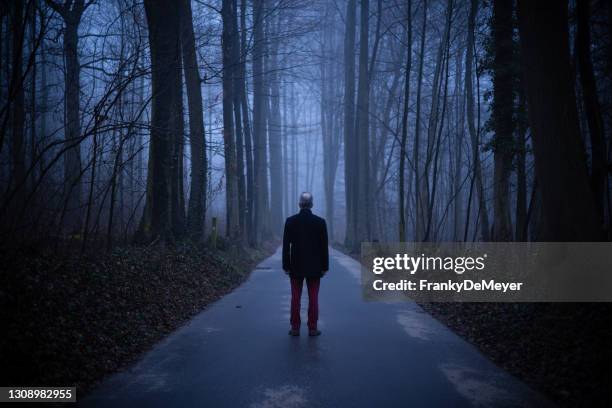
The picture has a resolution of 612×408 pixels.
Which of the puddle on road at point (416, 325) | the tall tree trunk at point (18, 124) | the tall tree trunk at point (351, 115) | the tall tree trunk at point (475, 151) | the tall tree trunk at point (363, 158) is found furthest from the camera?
the tall tree trunk at point (351, 115)

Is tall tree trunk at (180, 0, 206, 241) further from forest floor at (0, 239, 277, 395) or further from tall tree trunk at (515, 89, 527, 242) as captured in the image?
tall tree trunk at (515, 89, 527, 242)

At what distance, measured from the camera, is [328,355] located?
5.61 m

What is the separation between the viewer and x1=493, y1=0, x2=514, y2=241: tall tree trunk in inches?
426

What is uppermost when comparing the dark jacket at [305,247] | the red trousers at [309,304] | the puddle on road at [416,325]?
the dark jacket at [305,247]

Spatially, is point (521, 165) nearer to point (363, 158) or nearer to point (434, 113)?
point (434, 113)

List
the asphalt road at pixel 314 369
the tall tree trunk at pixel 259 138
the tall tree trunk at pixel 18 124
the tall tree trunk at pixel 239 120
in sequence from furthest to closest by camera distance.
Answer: the tall tree trunk at pixel 259 138 → the tall tree trunk at pixel 239 120 → the tall tree trunk at pixel 18 124 → the asphalt road at pixel 314 369

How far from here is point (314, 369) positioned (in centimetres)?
504

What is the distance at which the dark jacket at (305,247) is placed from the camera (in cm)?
664

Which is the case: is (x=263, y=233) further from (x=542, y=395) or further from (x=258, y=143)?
(x=542, y=395)

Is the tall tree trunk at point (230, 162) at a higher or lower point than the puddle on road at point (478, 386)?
higher

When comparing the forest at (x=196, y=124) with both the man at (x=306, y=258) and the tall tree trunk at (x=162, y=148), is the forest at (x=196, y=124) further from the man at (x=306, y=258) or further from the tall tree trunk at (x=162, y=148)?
the man at (x=306, y=258)

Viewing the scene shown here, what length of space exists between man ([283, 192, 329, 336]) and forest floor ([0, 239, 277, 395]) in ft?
6.92

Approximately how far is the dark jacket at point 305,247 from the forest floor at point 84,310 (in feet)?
7.46

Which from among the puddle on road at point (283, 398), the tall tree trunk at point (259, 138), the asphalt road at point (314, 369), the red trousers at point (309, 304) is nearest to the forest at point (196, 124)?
the tall tree trunk at point (259, 138)
